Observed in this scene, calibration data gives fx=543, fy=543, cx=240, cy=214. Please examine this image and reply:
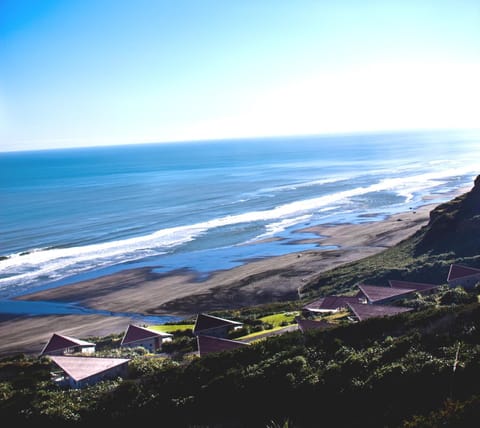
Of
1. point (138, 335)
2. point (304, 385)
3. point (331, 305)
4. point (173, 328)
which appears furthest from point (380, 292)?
point (304, 385)

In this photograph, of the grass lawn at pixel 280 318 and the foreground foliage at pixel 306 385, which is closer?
the foreground foliage at pixel 306 385

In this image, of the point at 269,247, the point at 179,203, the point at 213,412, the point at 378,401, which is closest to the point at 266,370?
the point at 213,412

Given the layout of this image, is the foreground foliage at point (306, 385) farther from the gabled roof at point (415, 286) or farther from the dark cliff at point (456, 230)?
the dark cliff at point (456, 230)

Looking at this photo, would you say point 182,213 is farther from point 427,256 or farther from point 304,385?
point 304,385

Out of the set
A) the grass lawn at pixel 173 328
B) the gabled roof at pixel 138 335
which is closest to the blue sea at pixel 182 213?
the grass lawn at pixel 173 328

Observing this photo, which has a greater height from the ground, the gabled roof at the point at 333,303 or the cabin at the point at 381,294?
the cabin at the point at 381,294

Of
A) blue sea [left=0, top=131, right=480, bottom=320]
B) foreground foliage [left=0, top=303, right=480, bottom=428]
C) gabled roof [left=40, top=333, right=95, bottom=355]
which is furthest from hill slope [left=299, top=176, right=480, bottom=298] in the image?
gabled roof [left=40, top=333, right=95, bottom=355]
